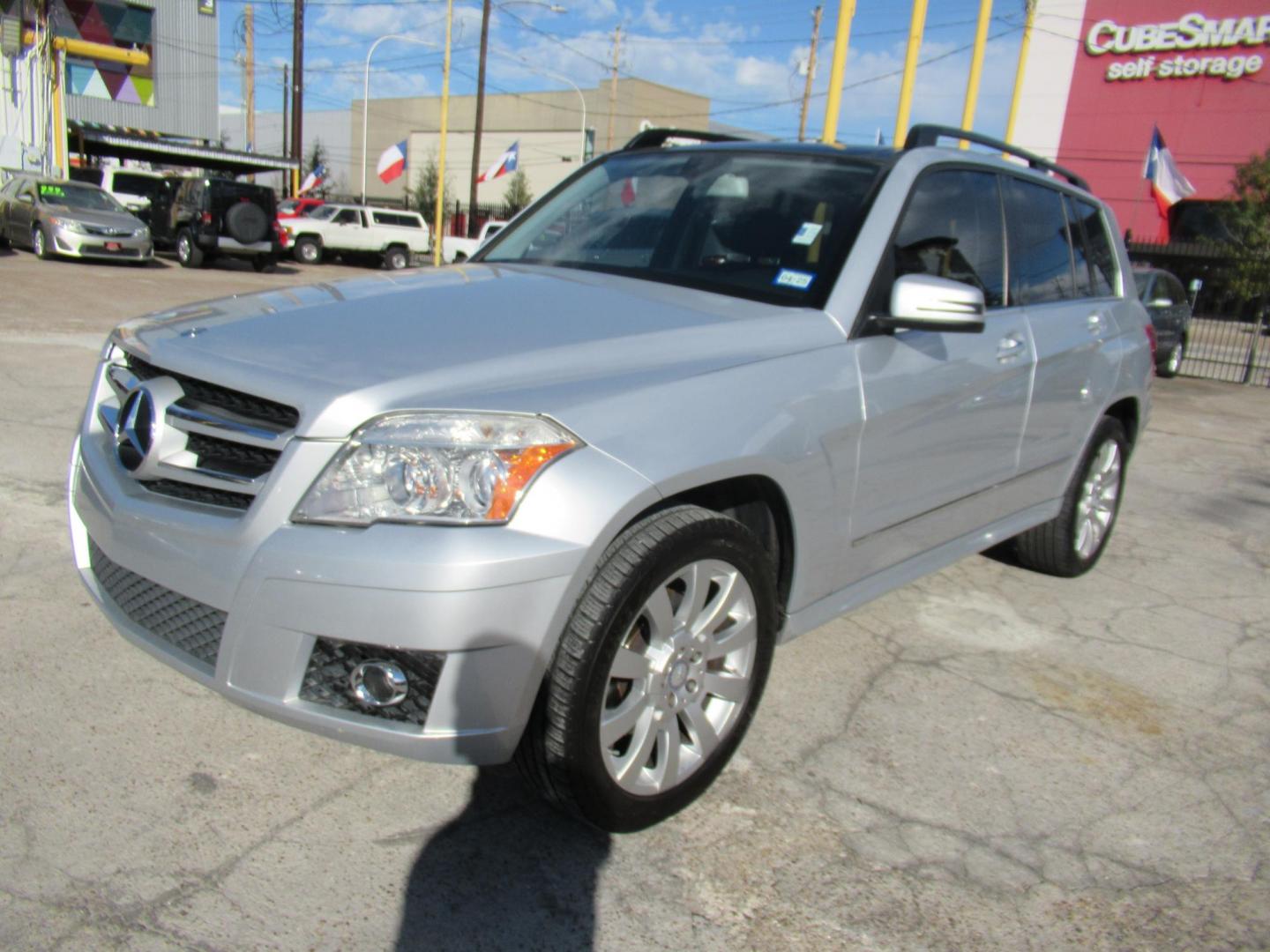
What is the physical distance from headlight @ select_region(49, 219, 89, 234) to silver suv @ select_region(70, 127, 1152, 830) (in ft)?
56.7

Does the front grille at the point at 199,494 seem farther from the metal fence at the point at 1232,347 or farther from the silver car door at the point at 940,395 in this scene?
the metal fence at the point at 1232,347

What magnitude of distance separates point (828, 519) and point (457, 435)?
1.18 m

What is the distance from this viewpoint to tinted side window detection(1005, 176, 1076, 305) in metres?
3.95

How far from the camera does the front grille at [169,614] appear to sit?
226 cm

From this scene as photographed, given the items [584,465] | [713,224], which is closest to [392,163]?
[713,224]

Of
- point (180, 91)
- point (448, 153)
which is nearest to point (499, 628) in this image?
point (180, 91)

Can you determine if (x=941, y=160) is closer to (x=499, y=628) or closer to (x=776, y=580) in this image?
(x=776, y=580)

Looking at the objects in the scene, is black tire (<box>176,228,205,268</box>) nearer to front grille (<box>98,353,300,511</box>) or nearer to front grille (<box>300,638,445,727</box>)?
→ front grille (<box>98,353,300,511</box>)

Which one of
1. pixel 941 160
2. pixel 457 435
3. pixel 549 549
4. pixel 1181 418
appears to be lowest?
pixel 1181 418

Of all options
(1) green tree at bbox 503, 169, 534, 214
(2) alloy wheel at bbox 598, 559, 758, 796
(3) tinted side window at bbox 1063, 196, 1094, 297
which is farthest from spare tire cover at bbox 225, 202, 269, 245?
(1) green tree at bbox 503, 169, 534, 214

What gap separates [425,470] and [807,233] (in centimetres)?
163

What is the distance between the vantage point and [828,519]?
113 inches

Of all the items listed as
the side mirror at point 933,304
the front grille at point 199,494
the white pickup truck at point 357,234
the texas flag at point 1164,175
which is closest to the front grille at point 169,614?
the front grille at point 199,494

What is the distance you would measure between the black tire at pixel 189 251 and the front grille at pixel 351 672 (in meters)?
20.8
